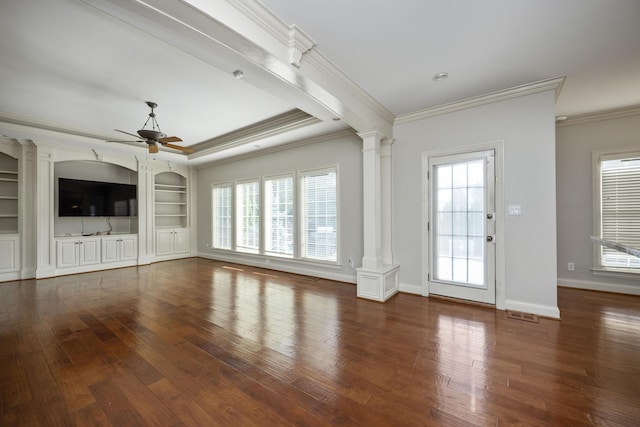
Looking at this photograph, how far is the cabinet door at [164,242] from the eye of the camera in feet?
23.5

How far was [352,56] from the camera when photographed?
264 cm

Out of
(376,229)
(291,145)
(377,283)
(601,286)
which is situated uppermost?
(291,145)

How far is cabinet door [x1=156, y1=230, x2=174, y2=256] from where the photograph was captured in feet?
23.5

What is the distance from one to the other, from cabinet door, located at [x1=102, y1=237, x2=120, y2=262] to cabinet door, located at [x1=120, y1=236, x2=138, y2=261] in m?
0.10

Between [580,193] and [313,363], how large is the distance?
16.5 ft

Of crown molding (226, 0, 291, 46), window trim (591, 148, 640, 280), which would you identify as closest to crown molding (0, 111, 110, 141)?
crown molding (226, 0, 291, 46)

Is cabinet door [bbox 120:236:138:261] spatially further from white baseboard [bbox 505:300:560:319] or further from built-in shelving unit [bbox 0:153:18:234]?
white baseboard [bbox 505:300:560:319]

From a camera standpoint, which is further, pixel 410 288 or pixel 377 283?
pixel 410 288

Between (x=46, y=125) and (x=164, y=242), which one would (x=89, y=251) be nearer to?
(x=164, y=242)

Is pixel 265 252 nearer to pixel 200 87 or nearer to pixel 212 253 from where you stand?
pixel 212 253

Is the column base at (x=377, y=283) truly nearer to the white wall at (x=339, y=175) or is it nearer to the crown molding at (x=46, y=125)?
the white wall at (x=339, y=175)

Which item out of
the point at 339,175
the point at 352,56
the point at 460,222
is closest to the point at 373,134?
the point at 339,175

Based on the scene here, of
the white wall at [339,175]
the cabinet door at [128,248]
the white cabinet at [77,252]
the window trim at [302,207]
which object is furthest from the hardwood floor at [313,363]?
the cabinet door at [128,248]

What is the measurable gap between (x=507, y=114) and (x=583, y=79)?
0.80 metres
